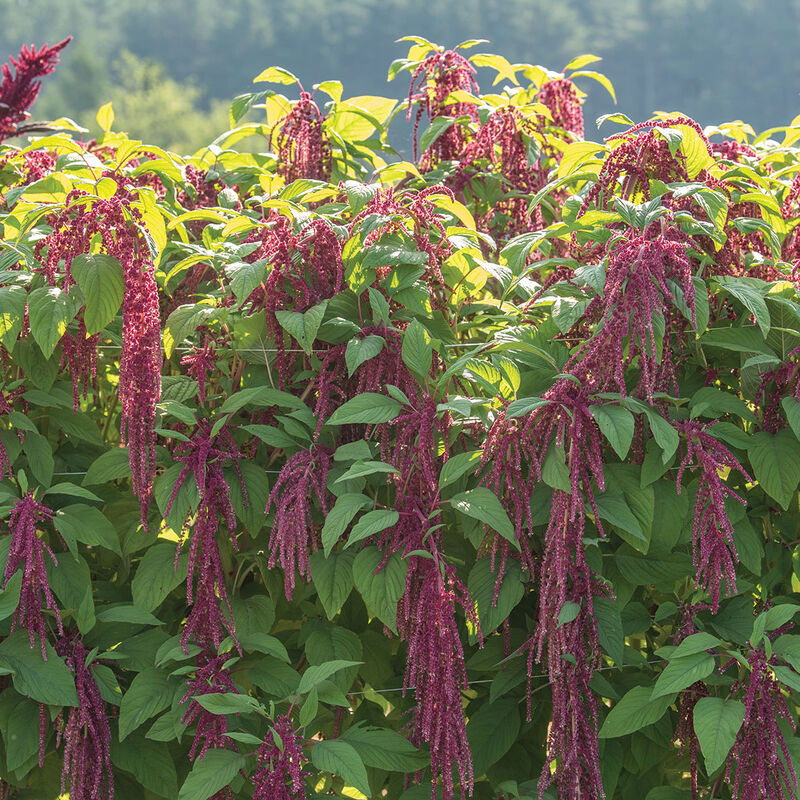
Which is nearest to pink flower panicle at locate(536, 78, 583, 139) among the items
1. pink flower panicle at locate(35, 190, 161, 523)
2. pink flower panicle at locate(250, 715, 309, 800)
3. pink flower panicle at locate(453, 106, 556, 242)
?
pink flower panicle at locate(453, 106, 556, 242)

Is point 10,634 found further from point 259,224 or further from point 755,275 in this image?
point 755,275

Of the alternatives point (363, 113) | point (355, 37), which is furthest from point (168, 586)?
point (355, 37)

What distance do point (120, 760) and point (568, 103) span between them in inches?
87.6

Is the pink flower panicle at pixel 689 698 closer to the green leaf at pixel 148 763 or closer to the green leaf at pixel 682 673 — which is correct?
the green leaf at pixel 682 673

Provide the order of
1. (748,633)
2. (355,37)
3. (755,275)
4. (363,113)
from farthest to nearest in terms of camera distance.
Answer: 1. (355,37)
2. (363,113)
3. (755,275)
4. (748,633)

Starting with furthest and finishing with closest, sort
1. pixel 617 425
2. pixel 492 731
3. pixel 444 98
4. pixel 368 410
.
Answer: pixel 444 98
pixel 492 731
pixel 368 410
pixel 617 425

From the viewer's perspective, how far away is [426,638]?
4.89ft

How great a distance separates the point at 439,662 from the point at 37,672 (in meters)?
0.70

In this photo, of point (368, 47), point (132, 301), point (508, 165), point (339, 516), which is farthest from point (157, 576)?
point (368, 47)

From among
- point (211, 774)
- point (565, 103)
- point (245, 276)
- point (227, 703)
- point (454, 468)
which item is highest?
point (565, 103)

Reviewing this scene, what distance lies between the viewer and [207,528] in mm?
1590

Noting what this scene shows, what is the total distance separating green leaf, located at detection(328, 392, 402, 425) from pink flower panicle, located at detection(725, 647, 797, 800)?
28.3 inches

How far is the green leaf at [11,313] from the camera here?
1624 mm

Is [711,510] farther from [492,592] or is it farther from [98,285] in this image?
[98,285]
